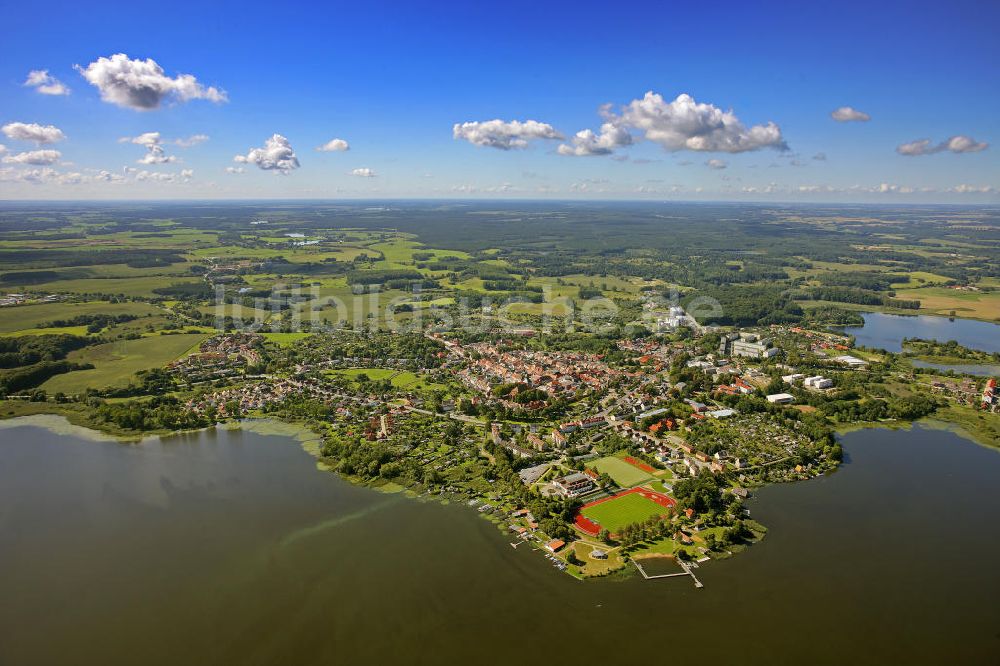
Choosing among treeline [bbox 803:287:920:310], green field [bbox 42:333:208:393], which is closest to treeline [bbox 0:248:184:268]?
green field [bbox 42:333:208:393]

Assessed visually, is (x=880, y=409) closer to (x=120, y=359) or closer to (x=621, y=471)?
(x=621, y=471)

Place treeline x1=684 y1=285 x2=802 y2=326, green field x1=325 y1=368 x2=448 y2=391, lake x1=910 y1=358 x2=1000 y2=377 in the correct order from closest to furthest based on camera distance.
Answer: green field x1=325 y1=368 x2=448 y2=391, lake x1=910 y1=358 x2=1000 y2=377, treeline x1=684 y1=285 x2=802 y2=326

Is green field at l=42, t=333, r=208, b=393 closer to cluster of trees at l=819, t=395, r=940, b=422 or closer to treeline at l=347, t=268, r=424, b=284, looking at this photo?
treeline at l=347, t=268, r=424, b=284

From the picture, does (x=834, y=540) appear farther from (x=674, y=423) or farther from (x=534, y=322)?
(x=534, y=322)

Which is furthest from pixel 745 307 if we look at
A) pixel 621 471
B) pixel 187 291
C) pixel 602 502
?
pixel 187 291

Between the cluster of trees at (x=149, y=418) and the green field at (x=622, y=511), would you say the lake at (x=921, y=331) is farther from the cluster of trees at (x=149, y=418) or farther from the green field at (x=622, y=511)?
the cluster of trees at (x=149, y=418)

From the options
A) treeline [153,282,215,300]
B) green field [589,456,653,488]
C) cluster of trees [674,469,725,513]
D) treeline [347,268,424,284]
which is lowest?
green field [589,456,653,488]
